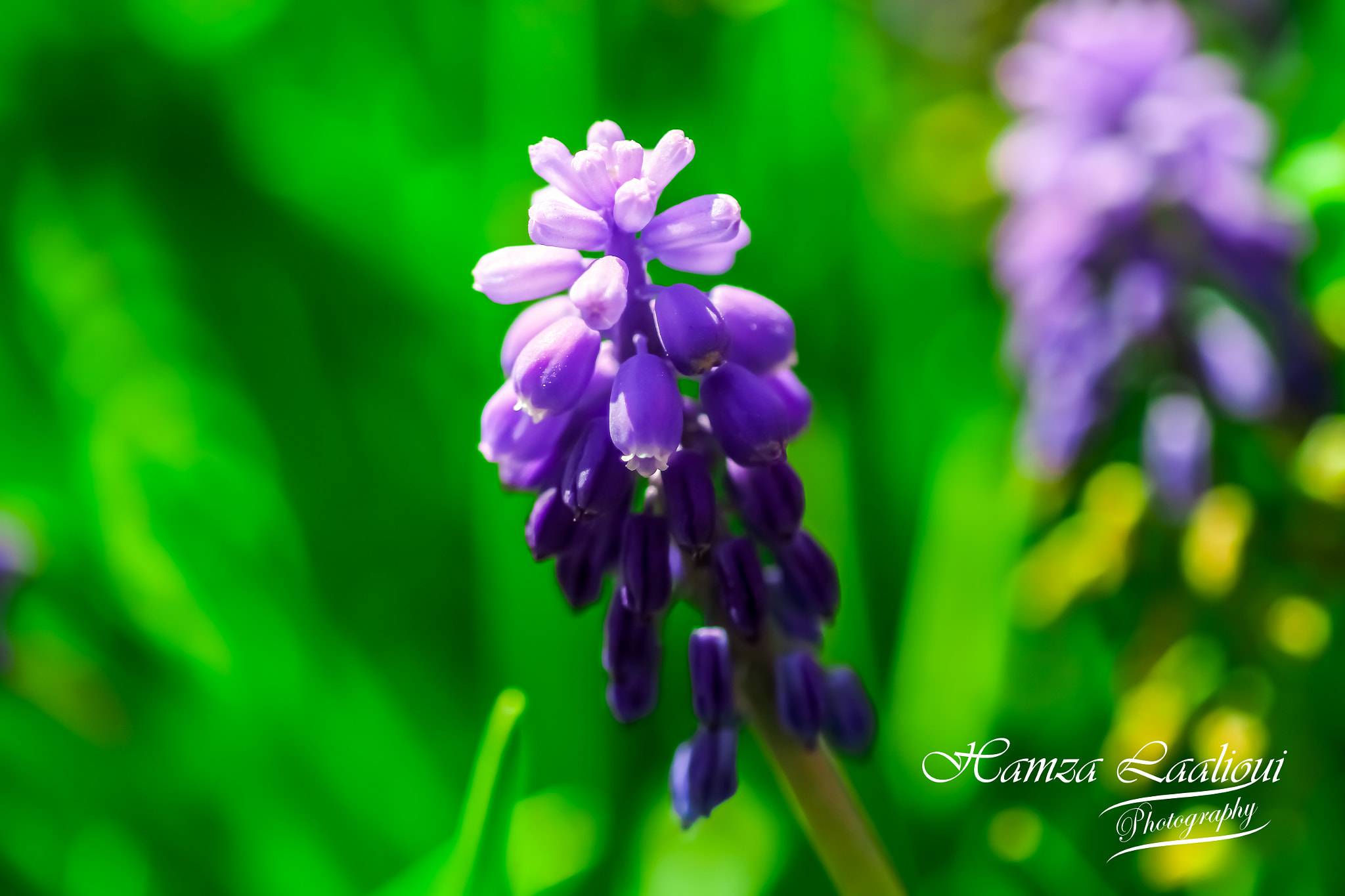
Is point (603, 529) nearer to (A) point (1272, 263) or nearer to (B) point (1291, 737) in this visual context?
(B) point (1291, 737)

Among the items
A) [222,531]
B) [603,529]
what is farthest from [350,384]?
[603,529]

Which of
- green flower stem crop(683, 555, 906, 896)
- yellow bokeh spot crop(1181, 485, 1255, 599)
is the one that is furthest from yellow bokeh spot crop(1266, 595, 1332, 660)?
green flower stem crop(683, 555, 906, 896)

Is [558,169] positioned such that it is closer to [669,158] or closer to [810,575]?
[669,158]

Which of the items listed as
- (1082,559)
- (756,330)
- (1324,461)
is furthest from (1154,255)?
(756,330)

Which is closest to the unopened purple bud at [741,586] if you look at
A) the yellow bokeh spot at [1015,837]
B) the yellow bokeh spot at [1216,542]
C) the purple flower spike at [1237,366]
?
the yellow bokeh spot at [1015,837]

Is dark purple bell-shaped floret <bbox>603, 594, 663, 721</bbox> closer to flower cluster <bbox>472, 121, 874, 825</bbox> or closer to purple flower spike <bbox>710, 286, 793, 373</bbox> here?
flower cluster <bbox>472, 121, 874, 825</bbox>

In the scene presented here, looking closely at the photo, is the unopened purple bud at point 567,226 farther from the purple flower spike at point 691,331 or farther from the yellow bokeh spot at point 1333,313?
the yellow bokeh spot at point 1333,313
